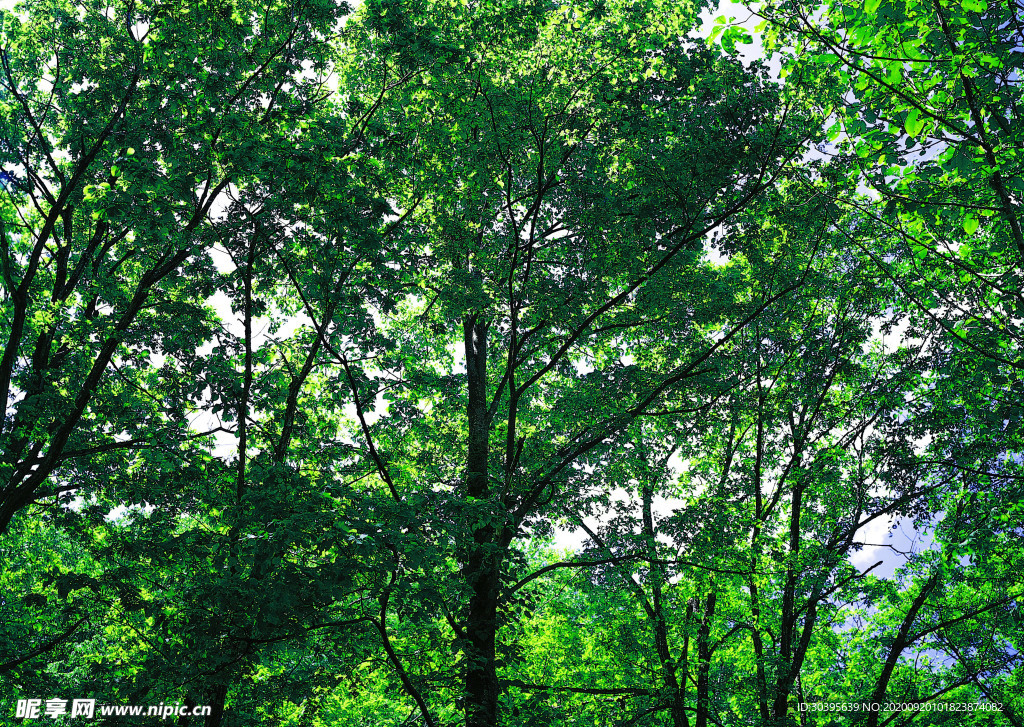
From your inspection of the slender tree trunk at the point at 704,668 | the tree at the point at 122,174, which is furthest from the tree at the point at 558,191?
the slender tree trunk at the point at 704,668

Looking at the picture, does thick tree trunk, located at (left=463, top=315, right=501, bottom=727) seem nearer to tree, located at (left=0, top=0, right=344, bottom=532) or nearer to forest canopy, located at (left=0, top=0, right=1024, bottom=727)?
forest canopy, located at (left=0, top=0, right=1024, bottom=727)

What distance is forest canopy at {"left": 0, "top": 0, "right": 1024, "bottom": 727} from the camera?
7.81m

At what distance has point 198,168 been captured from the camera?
8.76 meters

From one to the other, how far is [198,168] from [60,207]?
313 centimetres

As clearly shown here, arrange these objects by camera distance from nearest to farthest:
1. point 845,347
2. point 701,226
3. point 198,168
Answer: point 198,168 < point 701,226 < point 845,347

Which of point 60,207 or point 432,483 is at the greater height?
point 60,207

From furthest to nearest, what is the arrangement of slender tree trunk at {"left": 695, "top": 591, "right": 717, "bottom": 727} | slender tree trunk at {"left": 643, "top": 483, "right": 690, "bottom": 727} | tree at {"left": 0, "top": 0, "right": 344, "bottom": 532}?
slender tree trunk at {"left": 695, "top": 591, "right": 717, "bottom": 727}, slender tree trunk at {"left": 643, "top": 483, "right": 690, "bottom": 727}, tree at {"left": 0, "top": 0, "right": 344, "bottom": 532}

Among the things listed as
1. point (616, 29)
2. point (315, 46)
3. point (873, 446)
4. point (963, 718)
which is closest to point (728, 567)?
point (873, 446)

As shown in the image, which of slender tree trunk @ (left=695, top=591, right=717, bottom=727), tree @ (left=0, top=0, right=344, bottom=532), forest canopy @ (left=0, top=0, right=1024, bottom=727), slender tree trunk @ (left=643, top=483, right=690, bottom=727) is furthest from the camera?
slender tree trunk @ (left=695, top=591, right=717, bottom=727)

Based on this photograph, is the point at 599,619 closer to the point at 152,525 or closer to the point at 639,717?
the point at 639,717

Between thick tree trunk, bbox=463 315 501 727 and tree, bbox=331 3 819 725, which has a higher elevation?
tree, bbox=331 3 819 725

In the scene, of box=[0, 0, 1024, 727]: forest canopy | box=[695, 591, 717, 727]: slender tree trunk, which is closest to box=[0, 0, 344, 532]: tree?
box=[0, 0, 1024, 727]: forest canopy

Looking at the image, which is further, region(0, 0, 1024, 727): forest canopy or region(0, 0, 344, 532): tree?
region(0, 0, 344, 532): tree

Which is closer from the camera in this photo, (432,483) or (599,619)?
(432,483)
